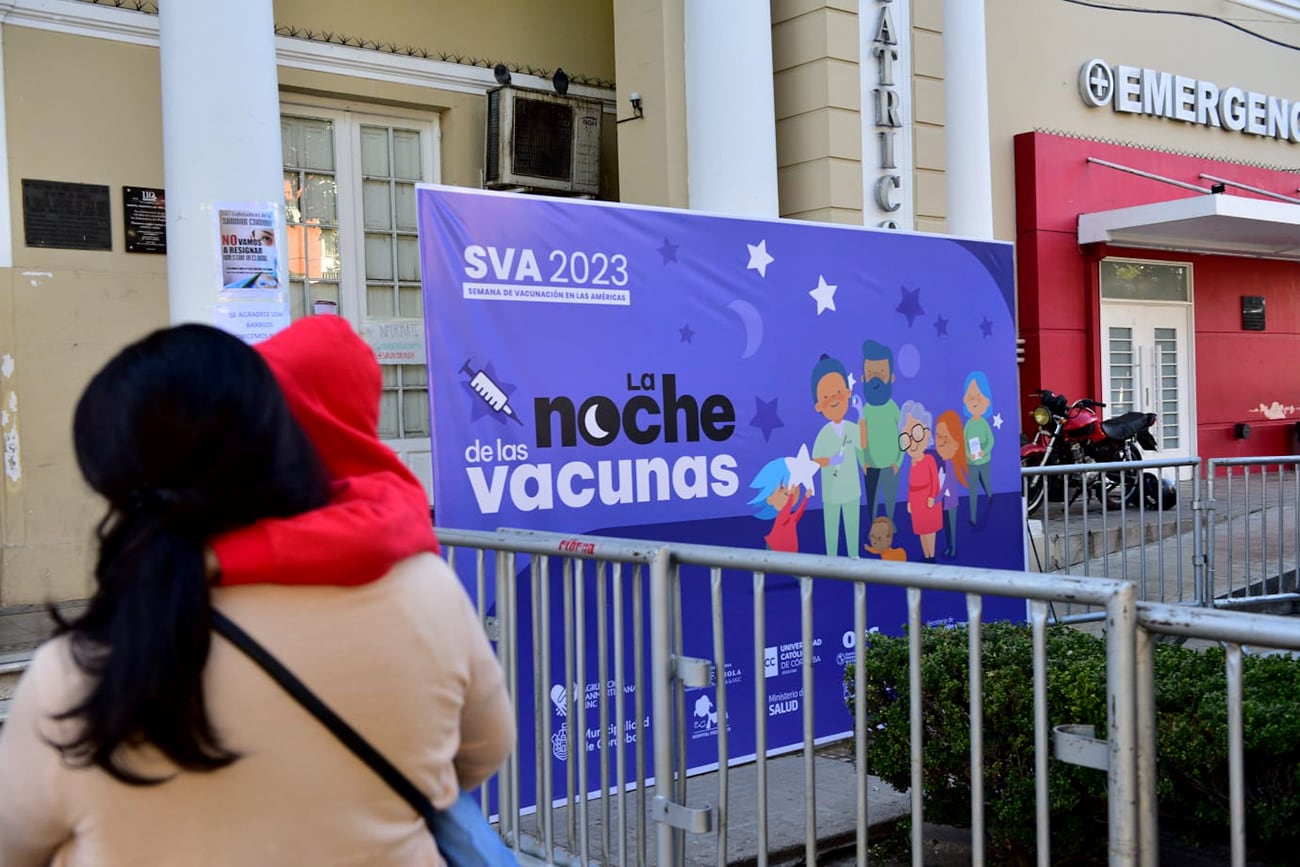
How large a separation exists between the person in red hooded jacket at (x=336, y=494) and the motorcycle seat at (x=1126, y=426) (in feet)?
35.2

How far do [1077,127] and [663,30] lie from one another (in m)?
6.60

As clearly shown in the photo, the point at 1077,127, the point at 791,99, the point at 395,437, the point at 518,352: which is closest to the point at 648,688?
the point at 518,352

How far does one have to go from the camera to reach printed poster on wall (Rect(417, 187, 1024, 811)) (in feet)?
16.1

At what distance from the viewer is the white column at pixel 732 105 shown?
28.5 ft

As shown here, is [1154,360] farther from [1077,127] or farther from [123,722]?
[123,722]

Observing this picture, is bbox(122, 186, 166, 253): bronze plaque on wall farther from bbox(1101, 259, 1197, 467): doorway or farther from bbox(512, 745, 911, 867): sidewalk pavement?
bbox(1101, 259, 1197, 467): doorway

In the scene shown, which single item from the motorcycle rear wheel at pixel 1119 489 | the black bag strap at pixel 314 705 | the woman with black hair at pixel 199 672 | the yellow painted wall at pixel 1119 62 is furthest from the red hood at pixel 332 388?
the yellow painted wall at pixel 1119 62

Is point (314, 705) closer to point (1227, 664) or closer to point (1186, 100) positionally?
point (1227, 664)

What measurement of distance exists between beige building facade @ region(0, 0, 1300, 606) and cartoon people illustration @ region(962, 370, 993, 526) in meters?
2.75

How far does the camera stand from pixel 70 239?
313 inches

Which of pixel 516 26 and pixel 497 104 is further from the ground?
pixel 516 26

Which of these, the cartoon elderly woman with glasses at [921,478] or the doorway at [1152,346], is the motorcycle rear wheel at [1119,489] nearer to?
the cartoon elderly woman with glasses at [921,478]

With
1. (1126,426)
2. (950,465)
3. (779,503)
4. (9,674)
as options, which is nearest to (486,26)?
Result: (950,465)

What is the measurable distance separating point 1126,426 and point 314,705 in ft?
37.1
